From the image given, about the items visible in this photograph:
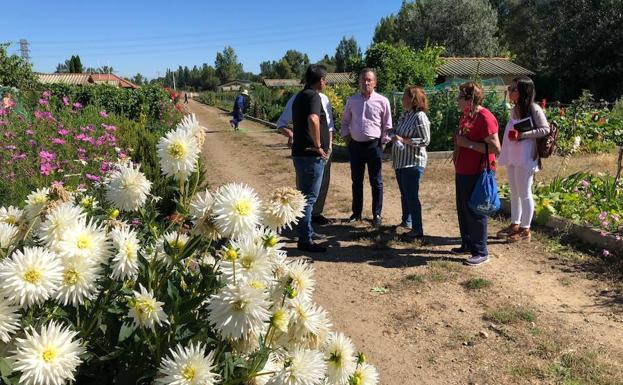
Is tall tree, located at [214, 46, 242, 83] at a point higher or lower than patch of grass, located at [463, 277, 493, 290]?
higher

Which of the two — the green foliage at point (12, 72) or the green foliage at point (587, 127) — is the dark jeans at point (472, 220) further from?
the green foliage at point (12, 72)

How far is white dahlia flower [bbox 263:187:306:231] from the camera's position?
1.52 metres

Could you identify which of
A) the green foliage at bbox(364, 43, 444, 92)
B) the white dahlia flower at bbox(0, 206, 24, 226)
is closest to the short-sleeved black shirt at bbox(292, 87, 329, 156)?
the white dahlia flower at bbox(0, 206, 24, 226)

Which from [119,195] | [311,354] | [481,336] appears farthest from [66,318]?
[481,336]

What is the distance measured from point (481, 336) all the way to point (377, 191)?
2789 mm

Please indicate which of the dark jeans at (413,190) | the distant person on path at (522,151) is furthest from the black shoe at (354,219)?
the distant person on path at (522,151)

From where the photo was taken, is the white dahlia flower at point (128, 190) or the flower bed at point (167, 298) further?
the white dahlia flower at point (128, 190)

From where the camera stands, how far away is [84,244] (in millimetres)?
1278

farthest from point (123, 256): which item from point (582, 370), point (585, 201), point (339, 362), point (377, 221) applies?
point (585, 201)

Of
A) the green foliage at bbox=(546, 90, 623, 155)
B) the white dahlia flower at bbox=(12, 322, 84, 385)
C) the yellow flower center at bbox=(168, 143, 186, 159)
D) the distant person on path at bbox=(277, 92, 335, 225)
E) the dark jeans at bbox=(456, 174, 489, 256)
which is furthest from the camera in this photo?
the green foliage at bbox=(546, 90, 623, 155)

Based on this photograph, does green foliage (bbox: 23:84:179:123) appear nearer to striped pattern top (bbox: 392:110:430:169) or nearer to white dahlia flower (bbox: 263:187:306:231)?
striped pattern top (bbox: 392:110:430:169)

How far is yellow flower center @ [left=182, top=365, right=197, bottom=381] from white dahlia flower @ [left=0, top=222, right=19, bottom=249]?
2.08 feet

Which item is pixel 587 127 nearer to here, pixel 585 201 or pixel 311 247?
pixel 585 201

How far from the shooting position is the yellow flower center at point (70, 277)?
1.23 metres
